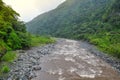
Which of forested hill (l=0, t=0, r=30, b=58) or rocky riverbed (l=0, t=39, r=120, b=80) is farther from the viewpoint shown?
forested hill (l=0, t=0, r=30, b=58)

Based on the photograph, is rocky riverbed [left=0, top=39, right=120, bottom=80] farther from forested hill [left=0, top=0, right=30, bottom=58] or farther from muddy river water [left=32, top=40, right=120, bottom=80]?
forested hill [left=0, top=0, right=30, bottom=58]

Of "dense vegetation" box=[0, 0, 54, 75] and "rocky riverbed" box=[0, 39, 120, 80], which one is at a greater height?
"dense vegetation" box=[0, 0, 54, 75]

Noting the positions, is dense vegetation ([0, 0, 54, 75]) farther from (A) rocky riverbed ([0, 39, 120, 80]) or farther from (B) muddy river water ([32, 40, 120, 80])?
(B) muddy river water ([32, 40, 120, 80])

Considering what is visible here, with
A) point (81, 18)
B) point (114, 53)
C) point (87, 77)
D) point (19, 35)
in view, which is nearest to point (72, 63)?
point (87, 77)

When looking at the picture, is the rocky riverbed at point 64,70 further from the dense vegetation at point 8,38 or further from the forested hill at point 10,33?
the forested hill at point 10,33

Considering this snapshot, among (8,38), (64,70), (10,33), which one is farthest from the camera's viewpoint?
(10,33)

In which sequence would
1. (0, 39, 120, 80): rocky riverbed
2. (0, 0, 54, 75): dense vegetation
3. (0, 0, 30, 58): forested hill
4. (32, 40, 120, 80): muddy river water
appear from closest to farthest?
(0, 39, 120, 80): rocky riverbed, (32, 40, 120, 80): muddy river water, (0, 0, 54, 75): dense vegetation, (0, 0, 30, 58): forested hill

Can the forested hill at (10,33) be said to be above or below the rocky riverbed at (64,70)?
above

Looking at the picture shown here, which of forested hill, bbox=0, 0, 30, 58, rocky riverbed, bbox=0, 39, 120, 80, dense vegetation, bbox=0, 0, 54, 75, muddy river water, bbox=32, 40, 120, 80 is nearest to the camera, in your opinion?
rocky riverbed, bbox=0, 39, 120, 80

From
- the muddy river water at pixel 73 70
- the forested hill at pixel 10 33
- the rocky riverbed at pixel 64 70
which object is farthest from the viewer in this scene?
the forested hill at pixel 10 33

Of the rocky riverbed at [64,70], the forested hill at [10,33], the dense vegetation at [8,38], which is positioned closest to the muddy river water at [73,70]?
the rocky riverbed at [64,70]

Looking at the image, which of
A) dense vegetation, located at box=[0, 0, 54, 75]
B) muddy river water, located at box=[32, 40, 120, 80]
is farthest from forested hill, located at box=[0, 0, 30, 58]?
muddy river water, located at box=[32, 40, 120, 80]

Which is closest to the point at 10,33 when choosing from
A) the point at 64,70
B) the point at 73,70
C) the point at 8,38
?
the point at 8,38

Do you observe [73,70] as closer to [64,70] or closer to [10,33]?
[64,70]
